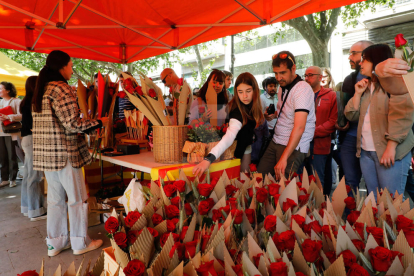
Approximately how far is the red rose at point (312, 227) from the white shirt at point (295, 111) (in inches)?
50.7

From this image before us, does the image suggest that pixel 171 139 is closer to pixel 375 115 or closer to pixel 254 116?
pixel 254 116

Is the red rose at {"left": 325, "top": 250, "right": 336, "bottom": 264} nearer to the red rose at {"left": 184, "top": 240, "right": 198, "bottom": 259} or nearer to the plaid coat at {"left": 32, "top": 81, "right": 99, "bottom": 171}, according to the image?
the red rose at {"left": 184, "top": 240, "right": 198, "bottom": 259}

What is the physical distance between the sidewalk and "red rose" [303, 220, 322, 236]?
206 cm

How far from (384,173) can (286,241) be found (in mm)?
1638

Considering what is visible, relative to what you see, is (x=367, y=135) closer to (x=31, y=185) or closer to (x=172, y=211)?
(x=172, y=211)

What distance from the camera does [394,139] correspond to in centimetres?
203

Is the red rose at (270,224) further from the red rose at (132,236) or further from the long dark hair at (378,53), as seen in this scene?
the long dark hair at (378,53)

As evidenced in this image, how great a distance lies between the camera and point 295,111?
85.6 inches

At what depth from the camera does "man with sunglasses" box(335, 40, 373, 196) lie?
2779 mm

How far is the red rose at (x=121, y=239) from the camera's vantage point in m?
1.00

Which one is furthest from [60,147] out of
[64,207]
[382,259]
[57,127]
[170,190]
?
[382,259]

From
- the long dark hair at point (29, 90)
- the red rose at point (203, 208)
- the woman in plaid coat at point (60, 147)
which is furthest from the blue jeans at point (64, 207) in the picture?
the red rose at point (203, 208)

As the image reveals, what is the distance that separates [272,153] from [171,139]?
89 cm

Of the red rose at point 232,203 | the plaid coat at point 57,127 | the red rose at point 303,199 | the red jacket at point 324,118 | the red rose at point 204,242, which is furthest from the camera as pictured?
the red jacket at point 324,118
